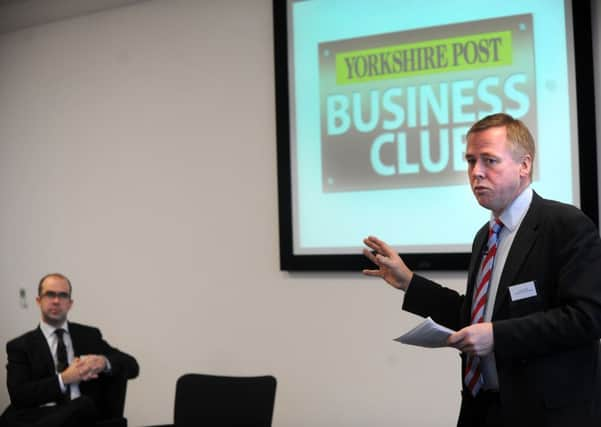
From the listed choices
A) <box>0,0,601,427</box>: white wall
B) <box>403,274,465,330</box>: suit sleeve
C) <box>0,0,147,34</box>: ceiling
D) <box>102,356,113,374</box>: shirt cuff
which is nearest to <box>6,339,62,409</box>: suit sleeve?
<box>102,356,113,374</box>: shirt cuff

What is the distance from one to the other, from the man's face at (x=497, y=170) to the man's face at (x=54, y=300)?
2771 mm

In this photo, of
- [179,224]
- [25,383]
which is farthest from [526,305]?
[179,224]

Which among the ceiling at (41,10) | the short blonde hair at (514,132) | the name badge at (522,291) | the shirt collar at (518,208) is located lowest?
the name badge at (522,291)

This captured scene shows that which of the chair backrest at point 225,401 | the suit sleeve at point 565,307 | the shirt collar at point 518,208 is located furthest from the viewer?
the chair backrest at point 225,401

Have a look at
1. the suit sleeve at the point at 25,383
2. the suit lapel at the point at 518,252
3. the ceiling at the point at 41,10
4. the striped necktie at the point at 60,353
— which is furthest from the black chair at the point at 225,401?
the ceiling at the point at 41,10

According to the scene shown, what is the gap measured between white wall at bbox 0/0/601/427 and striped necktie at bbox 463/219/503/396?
1.84 meters

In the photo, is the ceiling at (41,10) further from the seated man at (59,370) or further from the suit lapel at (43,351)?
the suit lapel at (43,351)

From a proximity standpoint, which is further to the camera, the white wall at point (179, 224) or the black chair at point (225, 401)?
the white wall at point (179, 224)

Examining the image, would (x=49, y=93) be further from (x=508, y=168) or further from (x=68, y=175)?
(x=508, y=168)

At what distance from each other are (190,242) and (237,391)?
1.73 metres

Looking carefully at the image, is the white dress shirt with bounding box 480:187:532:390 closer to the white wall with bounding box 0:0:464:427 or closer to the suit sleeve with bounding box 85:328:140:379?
the white wall with bounding box 0:0:464:427

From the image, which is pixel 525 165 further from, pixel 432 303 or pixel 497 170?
pixel 432 303

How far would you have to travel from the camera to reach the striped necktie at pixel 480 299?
6.97 ft

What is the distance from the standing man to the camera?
189 centimetres
